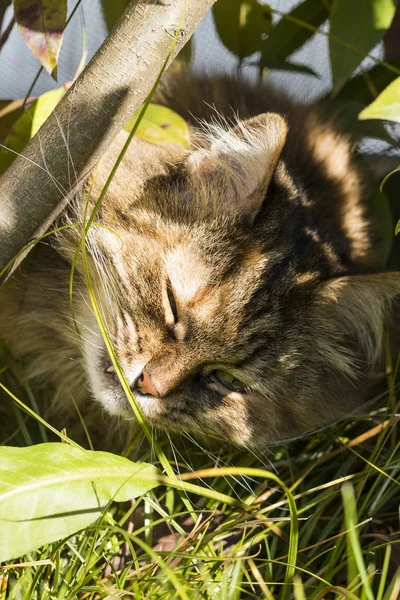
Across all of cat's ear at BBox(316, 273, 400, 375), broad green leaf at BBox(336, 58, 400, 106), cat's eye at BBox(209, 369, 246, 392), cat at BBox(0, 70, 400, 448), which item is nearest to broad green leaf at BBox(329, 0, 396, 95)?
cat at BBox(0, 70, 400, 448)

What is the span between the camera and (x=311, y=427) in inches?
64.4

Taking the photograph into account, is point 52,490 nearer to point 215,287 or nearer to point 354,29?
point 215,287

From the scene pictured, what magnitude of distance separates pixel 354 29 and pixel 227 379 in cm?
80

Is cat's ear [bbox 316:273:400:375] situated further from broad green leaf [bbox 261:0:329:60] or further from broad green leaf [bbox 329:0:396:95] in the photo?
broad green leaf [bbox 261:0:329:60]

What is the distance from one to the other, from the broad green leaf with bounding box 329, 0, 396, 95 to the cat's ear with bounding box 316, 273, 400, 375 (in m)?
0.44

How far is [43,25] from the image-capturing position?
1.15m

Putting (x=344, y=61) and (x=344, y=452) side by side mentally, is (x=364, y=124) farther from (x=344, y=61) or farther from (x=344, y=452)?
(x=344, y=452)

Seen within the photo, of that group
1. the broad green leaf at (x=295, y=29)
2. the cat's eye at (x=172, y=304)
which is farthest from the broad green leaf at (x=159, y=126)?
the broad green leaf at (x=295, y=29)

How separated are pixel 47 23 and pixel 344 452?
4.27 ft

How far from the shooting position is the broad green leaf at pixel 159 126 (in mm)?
1195

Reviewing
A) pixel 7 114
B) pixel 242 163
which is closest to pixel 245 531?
pixel 242 163

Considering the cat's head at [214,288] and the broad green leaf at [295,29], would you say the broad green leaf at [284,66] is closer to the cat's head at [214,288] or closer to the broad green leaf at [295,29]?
the broad green leaf at [295,29]

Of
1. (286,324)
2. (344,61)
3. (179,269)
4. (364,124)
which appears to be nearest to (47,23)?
(179,269)

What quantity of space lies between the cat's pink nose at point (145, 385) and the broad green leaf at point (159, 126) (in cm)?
47
